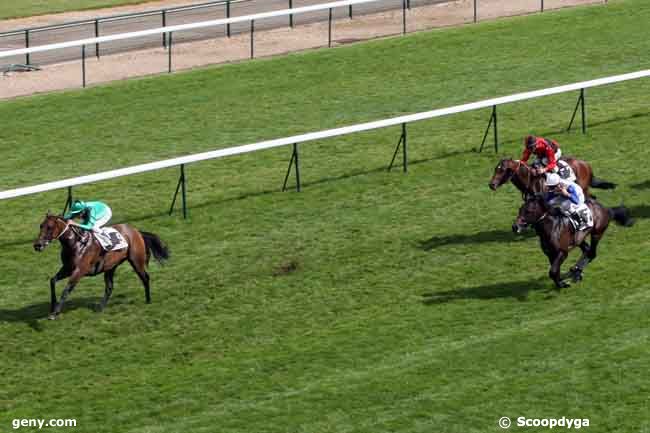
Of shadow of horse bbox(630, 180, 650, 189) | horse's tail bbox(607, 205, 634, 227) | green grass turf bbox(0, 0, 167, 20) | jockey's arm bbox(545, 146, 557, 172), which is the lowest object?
horse's tail bbox(607, 205, 634, 227)

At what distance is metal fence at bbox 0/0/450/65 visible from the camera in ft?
112

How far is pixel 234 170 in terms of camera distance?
24.9m

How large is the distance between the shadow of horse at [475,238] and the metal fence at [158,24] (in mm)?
13972

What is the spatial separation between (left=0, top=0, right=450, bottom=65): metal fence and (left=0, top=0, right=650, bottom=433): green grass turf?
431cm

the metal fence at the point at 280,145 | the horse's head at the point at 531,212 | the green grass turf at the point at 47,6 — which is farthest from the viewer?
Answer: the green grass turf at the point at 47,6

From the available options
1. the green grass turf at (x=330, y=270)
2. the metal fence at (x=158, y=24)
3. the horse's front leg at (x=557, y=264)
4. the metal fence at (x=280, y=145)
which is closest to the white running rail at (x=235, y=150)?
the metal fence at (x=280, y=145)

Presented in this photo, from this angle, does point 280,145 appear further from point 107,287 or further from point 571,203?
point 571,203

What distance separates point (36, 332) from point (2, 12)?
2479 centimetres

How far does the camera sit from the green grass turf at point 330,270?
1612cm

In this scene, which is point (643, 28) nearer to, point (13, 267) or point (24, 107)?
point (24, 107)

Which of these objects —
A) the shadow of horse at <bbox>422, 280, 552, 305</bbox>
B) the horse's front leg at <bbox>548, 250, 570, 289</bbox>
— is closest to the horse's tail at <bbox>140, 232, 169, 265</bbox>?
the shadow of horse at <bbox>422, 280, 552, 305</bbox>

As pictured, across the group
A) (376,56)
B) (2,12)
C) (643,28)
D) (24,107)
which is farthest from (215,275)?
(2,12)

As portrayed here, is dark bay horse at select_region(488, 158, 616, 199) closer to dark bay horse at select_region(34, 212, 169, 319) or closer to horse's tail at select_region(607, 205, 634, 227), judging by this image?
horse's tail at select_region(607, 205, 634, 227)

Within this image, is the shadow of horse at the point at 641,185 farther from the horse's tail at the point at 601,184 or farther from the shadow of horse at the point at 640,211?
the horse's tail at the point at 601,184
